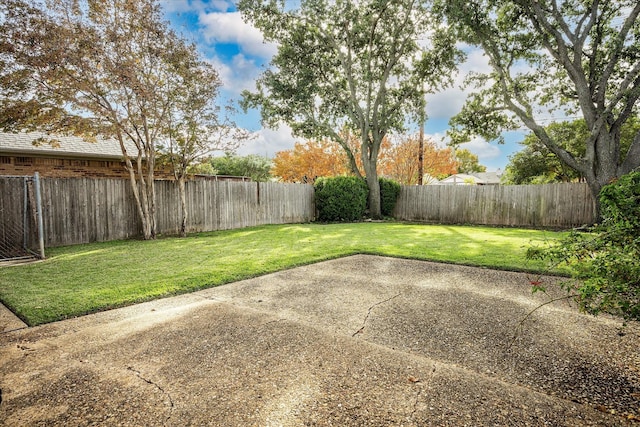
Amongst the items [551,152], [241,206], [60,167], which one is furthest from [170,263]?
[551,152]

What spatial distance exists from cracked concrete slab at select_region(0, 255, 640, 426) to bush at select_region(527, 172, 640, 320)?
67 cm

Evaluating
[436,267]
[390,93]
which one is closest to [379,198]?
[390,93]

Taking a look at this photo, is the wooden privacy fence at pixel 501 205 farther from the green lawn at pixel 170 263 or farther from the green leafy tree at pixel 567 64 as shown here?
the green lawn at pixel 170 263

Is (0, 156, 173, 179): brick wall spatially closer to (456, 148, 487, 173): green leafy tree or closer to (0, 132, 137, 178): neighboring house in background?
(0, 132, 137, 178): neighboring house in background

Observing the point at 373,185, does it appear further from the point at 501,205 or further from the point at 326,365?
the point at 326,365

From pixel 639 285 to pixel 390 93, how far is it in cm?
1655

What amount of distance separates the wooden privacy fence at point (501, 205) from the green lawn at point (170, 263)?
5.66m

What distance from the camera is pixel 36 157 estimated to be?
38.3ft

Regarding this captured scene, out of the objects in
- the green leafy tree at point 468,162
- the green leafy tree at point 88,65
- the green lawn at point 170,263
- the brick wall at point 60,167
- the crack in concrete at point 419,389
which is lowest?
the green lawn at point 170,263

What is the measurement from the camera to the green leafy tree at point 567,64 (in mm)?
10625

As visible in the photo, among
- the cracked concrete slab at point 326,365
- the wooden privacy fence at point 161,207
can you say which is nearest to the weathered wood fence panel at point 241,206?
the wooden privacy fence at point 161,207

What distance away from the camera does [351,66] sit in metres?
15.8

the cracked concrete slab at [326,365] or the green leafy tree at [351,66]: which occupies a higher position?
the green leafy tree at [351,66]

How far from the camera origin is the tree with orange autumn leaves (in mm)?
23250
